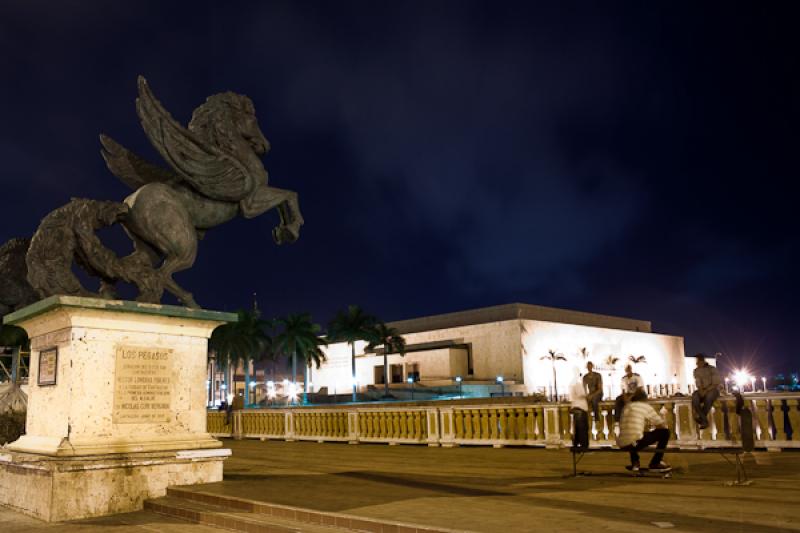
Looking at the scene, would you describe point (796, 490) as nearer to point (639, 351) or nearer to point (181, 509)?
point (181, 509)

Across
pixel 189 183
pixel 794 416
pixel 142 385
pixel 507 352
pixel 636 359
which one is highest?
pixel 189 183

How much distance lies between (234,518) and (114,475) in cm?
227

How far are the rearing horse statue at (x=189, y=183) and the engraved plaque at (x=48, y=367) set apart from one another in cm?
128

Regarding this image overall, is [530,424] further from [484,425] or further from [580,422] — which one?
[580,422]

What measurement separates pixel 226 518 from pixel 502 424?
9.65 meters

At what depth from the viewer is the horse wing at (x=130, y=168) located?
948 centimetres

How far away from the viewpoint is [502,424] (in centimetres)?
1503

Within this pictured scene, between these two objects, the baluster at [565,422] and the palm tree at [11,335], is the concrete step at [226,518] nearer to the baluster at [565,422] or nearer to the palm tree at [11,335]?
the palm tree at [11,335]

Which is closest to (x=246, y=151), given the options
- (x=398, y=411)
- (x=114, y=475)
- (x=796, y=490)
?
(x=114, y=475)

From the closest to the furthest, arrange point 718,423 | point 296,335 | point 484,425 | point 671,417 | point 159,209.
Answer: point 159,209
point 718,423
point 671,417
point 484,425
point 296,335

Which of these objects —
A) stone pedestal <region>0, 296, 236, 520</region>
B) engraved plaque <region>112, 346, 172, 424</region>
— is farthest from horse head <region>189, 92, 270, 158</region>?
engraved plaque <region>112, 346, 172, 424</region>

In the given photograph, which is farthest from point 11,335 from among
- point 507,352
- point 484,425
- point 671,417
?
point 507,352

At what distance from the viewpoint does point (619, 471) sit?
30.9 feet

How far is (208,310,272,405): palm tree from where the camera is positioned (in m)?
65.7
